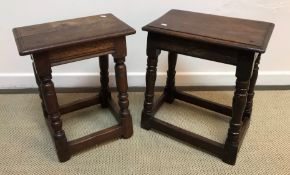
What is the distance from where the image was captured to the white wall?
1.50 metres

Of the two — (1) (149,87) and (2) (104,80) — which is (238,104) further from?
(2) (104,80)

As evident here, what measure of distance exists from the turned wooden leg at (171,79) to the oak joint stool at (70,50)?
13.2 inches

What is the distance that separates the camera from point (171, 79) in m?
1.51

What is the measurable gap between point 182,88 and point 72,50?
86cm

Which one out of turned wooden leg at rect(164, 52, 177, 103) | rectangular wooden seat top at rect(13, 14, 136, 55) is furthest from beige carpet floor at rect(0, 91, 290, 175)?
rectangular wooden seat top at rect(13, 14, 136, 55)

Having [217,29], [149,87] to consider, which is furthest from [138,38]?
[217,29]

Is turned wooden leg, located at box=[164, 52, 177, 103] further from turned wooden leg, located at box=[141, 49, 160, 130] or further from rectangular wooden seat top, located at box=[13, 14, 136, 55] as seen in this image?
rectangular wooden seat top, located at box=[13, 14, 136, 55]

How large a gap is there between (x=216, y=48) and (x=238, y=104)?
226mm

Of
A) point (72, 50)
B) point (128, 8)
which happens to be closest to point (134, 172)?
point (72, 50)

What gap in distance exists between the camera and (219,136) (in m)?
1.36

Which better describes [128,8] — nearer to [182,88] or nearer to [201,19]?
[201,19]

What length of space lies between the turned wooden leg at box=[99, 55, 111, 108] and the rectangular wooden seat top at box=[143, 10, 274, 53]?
0.33 meters

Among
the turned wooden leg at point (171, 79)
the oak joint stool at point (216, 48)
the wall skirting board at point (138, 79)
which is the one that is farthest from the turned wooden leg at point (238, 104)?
the wall skirting board at point (138, 79)

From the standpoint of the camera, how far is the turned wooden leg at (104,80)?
1380 millimetres
